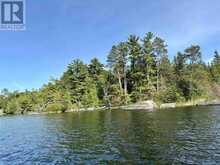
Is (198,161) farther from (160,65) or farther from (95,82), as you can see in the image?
(95,82)

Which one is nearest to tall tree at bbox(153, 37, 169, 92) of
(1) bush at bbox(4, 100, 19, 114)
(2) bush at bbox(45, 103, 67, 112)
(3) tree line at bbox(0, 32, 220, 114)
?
(3) tree line at bbox(0, 32, 220, 114)

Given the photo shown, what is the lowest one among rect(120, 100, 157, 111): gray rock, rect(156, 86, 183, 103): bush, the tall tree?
rect(120, 100, 157, 111): gray rock

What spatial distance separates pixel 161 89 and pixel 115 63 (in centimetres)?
1835

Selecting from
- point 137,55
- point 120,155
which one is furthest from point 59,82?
point 120,155

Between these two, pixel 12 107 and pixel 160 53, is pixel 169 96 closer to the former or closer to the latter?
pixel 160 53

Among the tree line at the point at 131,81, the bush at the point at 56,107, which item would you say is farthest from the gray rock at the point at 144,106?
the bush at the point at 56,107

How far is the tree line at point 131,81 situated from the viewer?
8950 centimetres

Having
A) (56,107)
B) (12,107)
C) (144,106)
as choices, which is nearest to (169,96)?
(144,106)

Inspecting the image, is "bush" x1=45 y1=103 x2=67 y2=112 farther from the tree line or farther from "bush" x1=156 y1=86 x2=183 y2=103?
"bush" x1=156 y1=86 x2=183 y2=103

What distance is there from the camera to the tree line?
294 ft

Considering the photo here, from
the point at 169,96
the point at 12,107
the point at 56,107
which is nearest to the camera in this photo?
the point at 169,96

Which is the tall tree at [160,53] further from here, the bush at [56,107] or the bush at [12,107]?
the bush at [12,107]

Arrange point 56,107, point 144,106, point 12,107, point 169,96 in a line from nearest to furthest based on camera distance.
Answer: point 144,106 → point 169,96 → point 56,107 → point 12,107

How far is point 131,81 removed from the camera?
319ft
